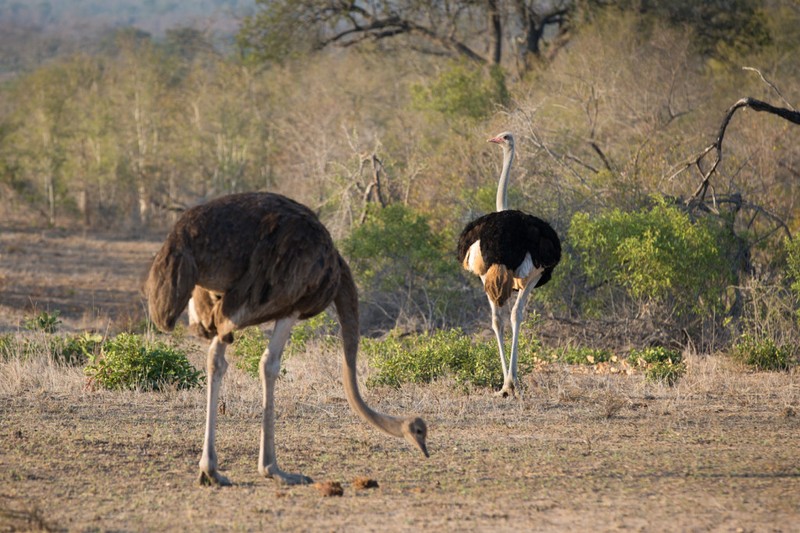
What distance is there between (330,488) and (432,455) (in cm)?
110

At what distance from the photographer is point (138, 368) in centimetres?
846

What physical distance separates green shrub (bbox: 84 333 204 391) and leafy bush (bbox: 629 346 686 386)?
3.41 metres

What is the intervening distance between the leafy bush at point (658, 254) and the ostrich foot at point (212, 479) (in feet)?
19.3

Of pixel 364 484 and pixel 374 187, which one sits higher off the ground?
pixel 374 187

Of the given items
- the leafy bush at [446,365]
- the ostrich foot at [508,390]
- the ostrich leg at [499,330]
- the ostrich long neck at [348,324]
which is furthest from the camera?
the leafy bush at [446,365]

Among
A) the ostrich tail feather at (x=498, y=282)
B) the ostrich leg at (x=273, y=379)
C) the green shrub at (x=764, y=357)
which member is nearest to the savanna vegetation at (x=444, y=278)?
the green shrub at (x=764, y=357)

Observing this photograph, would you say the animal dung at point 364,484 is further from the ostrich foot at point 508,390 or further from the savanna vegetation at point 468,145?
the savanna vegetation at point 468,145

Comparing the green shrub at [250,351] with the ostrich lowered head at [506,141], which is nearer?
the green shrub at [250,351]

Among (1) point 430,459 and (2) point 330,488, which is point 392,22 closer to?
(1) point 430,459

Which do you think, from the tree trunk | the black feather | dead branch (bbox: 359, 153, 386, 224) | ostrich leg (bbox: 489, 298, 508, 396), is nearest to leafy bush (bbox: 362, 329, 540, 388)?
ostrich leg (bbox: 489, 298, 508, 396)

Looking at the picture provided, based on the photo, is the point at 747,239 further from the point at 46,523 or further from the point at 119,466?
the point at 46,523

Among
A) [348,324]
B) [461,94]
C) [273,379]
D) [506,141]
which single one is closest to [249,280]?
[273,379]

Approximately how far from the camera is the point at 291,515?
196 inches

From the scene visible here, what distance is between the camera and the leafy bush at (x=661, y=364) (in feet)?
29.7
